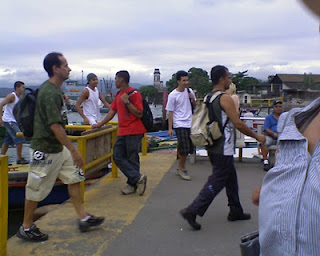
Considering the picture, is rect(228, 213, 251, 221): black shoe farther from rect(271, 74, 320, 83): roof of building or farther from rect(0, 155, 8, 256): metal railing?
rect(271, 74, 320, 83): roof of building

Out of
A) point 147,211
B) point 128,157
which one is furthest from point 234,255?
point 128,157

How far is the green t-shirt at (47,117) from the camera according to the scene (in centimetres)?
384

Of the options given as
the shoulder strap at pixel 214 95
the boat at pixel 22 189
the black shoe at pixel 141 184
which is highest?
the shoulder strap at pixel 214 95

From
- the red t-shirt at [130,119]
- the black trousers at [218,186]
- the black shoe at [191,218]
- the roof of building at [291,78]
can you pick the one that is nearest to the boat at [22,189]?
the red t-shirt at [130,119]

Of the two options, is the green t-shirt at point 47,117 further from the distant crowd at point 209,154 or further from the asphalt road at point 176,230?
the asphalt road at point 176,230

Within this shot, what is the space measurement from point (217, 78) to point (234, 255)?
6.64 ft

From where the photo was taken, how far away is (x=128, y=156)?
566cm

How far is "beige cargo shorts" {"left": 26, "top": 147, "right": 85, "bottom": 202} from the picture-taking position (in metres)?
3.92

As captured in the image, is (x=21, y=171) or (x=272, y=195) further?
(x=21, y=171)

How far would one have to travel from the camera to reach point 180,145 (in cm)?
680

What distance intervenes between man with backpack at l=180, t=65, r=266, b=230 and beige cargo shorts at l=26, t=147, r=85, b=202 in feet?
4.65

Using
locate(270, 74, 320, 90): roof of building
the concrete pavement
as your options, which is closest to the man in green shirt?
the concrete pavement

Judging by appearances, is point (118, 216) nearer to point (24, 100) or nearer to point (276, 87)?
point (24, 100)

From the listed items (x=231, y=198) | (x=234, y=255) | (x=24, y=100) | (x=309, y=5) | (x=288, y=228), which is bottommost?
(x=234, y=255)
